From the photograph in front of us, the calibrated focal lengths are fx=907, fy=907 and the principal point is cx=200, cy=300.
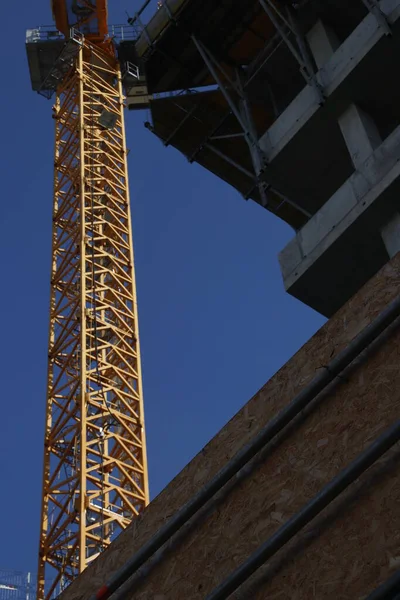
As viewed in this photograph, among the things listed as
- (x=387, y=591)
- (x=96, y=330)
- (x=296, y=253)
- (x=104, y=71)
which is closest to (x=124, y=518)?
(x=96, y=330)

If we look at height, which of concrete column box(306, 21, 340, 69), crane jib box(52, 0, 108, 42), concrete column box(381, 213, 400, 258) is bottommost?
concrete column box(381, 213, 400, 258)

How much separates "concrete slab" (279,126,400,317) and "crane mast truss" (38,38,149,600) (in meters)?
7.59

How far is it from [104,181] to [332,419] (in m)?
21.7

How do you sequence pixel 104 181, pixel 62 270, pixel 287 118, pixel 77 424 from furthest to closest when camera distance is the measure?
pixel 104 181
pixel 62 270
pixel 77 424
pixel 287 118

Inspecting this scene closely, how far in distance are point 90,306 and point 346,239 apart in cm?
1204

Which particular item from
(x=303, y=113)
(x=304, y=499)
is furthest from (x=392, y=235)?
(x=304, y=499)

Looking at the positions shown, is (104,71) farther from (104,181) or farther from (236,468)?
(236,468)

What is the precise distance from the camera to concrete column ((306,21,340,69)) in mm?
15414

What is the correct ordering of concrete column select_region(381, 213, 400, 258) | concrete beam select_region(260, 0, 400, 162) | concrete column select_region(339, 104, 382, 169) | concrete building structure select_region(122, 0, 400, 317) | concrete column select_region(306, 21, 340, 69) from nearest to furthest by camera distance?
concrete column select_region(381, 213, 400, 258) < concrete building structure select_region(122, 0, 400, 317) < concrete column select_region(339, 104, 382, 169) < concrete beam select_region(260, 0, 400, 162) < concrete column select_region(306, 21, 340, 69)

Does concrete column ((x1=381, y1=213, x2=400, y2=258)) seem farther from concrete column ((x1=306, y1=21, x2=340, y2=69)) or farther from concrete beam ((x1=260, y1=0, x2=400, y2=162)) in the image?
concrete column ((x1=306, y1=21, x2=340, y2=69))

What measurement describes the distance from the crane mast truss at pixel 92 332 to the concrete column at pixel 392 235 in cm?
905

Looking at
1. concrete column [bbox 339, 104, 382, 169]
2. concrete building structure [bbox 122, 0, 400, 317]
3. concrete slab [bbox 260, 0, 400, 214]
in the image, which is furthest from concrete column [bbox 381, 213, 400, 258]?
concrete slab [bbox 260, 0, 400, 214]

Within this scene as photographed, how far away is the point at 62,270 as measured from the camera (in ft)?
83.9

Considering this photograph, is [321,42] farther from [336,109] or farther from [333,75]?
[336,109]
